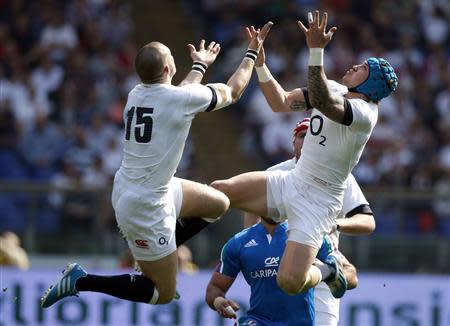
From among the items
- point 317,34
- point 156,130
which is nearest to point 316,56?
→ point 317,34

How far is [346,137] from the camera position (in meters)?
9.59

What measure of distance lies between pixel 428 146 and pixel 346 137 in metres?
8.45

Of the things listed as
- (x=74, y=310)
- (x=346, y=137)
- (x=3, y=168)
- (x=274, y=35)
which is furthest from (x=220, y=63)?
(x=346, y=137)

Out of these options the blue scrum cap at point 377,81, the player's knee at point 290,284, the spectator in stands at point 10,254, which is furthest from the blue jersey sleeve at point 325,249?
the spectator in stands at point 10,254

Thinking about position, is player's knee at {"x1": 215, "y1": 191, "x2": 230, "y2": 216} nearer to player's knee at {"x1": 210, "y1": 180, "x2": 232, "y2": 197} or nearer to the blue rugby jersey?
player's knee at {"x1": 210, "y1": 180, "x2": 232, "y2": 197}

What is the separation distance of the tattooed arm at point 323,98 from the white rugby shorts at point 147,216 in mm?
1231

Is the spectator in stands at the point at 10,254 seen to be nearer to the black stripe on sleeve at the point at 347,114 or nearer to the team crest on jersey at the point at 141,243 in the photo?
the team crest on jersey at the point at 141,243

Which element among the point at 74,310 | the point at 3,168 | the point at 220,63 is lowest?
the point at 74,310

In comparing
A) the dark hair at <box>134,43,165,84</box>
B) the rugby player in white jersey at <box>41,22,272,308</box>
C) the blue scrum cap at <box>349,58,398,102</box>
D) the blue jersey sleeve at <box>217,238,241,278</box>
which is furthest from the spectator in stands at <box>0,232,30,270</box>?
the blue scrum cap at <box>349,58,398,102</box>

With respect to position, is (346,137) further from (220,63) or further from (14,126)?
(220,63)

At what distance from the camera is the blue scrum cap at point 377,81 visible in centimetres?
960

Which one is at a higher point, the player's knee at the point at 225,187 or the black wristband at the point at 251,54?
the black wristband at the point at 251,54

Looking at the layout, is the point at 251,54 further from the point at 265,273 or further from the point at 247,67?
the point at 265,273

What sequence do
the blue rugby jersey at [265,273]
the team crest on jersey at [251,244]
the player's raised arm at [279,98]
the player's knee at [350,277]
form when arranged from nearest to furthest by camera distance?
the blue rugby jersey at [265,273] < the team crest on jersey at [251,244] < the player's knee at [350,277] < the player's raised arm at [279,98]
